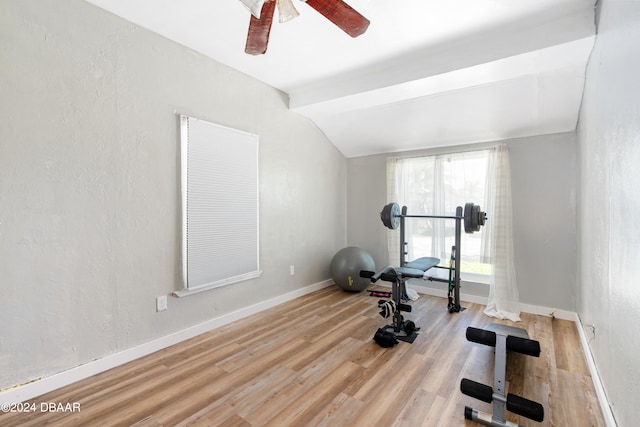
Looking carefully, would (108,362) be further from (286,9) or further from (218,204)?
(286,9)

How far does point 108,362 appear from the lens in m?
2.11

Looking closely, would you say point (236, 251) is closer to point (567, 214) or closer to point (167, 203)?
point (167, 203)

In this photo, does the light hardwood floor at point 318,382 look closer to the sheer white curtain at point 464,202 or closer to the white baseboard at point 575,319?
the white baseboard at point 575,319

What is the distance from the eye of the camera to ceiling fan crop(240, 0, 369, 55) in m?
1.47

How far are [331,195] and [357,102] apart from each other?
1.55 m

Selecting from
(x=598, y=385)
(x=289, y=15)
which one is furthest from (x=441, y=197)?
(x=289, y=15)

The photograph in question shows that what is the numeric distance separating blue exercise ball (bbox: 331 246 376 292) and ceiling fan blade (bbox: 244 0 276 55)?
2.81 metres

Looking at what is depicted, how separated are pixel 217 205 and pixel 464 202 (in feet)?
9.82

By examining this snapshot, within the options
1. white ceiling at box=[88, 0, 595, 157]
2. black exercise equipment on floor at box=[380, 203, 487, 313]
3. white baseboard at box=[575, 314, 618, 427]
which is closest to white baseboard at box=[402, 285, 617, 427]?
white baseboard at box=[575, 314, 618, 427]

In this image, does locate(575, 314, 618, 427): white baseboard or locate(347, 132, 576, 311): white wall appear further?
locate(347, 132, 576, 311): white wall

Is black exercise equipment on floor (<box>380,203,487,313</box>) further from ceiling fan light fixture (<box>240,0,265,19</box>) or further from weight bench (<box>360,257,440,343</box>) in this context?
ceiling fan light fixture (<box>240,0,265,19</box>)

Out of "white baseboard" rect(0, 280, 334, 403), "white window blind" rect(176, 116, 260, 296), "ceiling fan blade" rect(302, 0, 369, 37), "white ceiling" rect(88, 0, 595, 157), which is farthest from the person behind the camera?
"white window blind" rect(176, 116, 260, 296)

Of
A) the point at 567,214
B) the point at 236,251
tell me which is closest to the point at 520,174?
the point at 567,214

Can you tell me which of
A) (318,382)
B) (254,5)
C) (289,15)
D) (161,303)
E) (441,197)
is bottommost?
(318,382)
